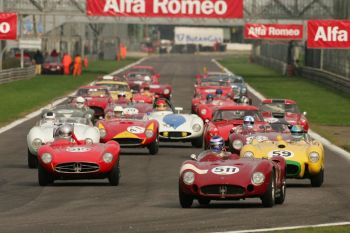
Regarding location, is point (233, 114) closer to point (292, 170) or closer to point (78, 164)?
point (292, 170)

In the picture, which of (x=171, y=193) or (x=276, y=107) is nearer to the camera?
(x=171, y=193)

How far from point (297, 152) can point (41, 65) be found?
245 feet

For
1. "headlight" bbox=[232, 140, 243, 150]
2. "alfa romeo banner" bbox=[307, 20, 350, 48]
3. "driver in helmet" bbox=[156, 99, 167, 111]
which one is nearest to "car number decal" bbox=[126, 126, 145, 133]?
"headlight" bbox=[232, 140, 243, 150]

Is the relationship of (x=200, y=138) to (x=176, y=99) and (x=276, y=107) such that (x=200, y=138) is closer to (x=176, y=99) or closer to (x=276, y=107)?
(x=276, y=107)

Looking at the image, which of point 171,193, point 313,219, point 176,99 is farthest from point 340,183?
point 176,99

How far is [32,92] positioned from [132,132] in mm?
37860

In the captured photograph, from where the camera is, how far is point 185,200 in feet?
61.3

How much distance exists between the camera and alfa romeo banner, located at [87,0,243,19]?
297ft

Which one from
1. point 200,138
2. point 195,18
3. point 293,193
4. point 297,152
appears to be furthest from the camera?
point 195,18

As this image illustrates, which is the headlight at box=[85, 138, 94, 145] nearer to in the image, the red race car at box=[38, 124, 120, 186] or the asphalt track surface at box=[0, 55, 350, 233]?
the asphalt track surface at box=[0, 55, 350, 233]

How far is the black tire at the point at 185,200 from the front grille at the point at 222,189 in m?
0.28

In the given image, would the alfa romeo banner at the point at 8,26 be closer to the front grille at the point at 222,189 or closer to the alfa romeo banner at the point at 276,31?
the alfa romeo banner at the point at 276,31

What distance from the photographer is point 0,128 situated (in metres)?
41.4

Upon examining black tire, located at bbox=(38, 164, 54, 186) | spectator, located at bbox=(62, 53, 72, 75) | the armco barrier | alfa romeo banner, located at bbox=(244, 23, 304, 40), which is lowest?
spectator, located at bbox=(62, 53, 72, 75)
